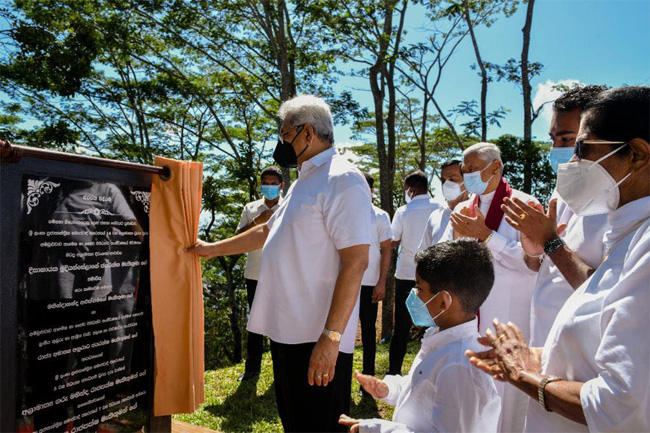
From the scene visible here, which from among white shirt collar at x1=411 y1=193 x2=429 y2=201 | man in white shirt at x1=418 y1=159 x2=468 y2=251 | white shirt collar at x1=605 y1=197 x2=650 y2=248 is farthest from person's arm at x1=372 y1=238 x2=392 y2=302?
white shirt collar at x1=605 y1=197 x2=650 y2=248

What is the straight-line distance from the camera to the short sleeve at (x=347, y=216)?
2.38m

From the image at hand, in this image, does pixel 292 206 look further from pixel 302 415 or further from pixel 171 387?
pixel 171 387

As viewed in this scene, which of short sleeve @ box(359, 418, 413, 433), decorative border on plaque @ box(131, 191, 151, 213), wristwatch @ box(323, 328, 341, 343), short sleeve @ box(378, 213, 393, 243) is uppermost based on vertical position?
decorative border on plaque @ box(131, 191, 151, 213)

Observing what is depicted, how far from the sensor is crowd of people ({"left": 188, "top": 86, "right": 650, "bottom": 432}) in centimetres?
127

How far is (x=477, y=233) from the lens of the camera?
9.41ft

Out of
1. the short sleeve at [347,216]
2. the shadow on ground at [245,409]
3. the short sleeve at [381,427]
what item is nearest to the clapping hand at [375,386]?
the short sleeve at [381,427]

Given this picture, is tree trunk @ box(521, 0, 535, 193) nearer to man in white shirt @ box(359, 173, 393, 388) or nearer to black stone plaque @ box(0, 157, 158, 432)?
man in white shirt @ box(359, 173, 393, 388)

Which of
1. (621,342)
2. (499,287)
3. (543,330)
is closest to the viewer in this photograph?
(621,342)

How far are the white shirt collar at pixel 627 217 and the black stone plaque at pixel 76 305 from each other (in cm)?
216

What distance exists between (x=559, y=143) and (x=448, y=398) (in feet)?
5.34

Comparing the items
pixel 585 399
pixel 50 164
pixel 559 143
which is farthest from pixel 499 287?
pixel 50 164

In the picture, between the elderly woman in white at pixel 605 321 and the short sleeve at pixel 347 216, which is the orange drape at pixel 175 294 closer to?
the short sleeve at pixel 347 216

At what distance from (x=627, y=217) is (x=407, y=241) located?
13.5 feet

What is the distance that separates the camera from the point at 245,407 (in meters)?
4.52
